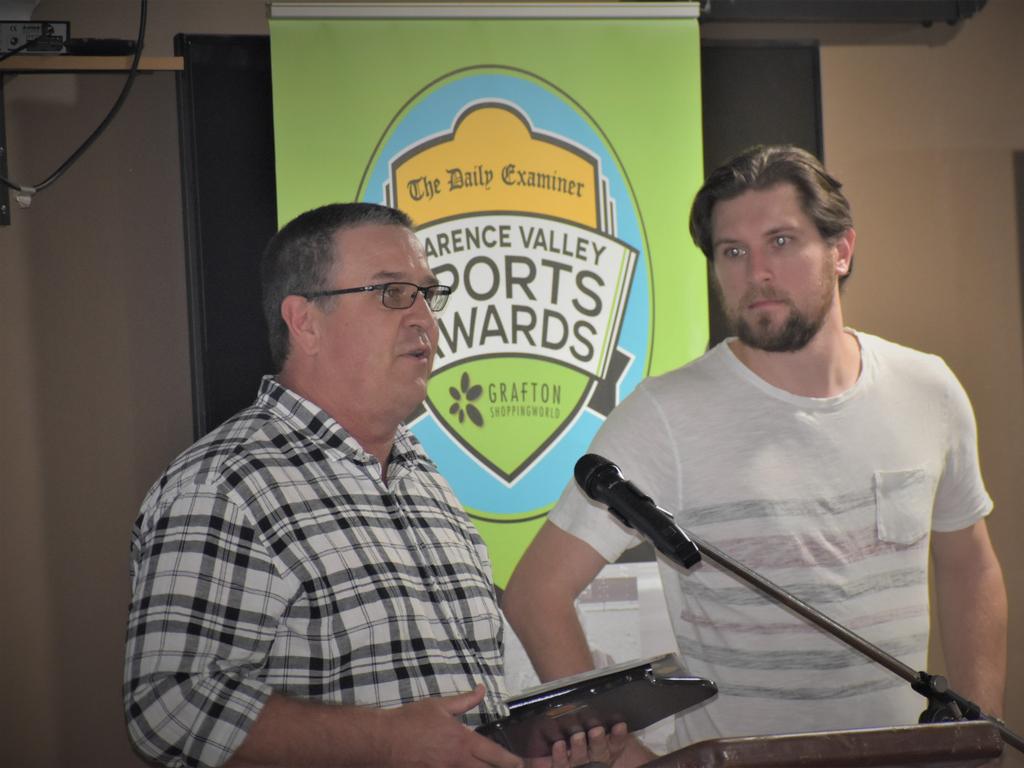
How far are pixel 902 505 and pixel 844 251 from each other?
0.54 meters

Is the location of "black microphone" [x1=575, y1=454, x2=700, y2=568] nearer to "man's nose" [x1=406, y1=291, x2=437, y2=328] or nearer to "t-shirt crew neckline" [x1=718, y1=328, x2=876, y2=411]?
"man's nose" [x1=406, y1=291, x2=437, y2=328]

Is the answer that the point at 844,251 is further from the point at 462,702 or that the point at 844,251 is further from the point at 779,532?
the point at 462,702

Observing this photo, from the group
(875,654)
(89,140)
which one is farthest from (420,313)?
(89,140)

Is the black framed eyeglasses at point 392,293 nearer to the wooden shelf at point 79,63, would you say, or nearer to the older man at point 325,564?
the older man at point 325,564

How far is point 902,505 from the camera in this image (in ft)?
6.55

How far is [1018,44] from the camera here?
329 cm

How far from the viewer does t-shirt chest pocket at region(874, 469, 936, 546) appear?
77.7 inches

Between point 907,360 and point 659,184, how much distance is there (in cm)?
83

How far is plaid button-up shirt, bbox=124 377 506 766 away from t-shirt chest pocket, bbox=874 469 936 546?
742 mm

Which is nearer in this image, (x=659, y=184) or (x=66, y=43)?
(x=66, y=43)

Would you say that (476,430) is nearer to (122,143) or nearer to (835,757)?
(122,143)

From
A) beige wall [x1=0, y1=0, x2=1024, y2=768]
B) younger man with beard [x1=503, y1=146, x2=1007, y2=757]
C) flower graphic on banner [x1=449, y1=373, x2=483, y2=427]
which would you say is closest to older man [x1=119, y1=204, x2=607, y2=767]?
younger man with beard [x1=503, y1=146, x2=1007, y2=757]

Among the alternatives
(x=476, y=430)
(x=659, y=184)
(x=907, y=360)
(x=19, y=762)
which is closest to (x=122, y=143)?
(x=476, y=430)

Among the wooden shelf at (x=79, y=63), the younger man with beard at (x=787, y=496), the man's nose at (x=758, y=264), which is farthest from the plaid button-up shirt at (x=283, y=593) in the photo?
the wooden shelf at (x=79, y=63)
